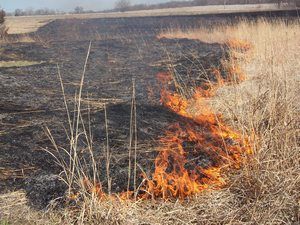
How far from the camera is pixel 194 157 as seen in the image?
15.3 ft

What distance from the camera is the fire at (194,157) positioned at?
156 inches

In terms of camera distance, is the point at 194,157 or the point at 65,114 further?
the point at 65,114

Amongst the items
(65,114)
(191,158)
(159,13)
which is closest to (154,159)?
(191,158)

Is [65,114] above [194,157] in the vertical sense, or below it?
above

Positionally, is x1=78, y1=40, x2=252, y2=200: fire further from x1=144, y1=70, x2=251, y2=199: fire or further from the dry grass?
the dry grass

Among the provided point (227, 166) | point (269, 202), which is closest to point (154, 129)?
point (227, 166)

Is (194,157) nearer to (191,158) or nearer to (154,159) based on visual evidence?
(191,158)

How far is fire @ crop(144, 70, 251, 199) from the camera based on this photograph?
3961mm

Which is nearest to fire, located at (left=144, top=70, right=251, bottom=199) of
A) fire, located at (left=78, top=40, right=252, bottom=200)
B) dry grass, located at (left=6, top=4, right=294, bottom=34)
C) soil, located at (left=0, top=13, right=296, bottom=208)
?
fire, located at (left=78, top=40, right=252, bottom=200)

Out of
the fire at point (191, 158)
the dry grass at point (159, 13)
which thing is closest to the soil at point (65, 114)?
the fire at point (191, 158)

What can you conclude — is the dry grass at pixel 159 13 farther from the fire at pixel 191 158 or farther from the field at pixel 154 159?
the fire at pixel 191 158

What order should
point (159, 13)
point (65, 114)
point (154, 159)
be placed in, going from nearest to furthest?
point (154, 159), point (65, 114), point (159, 13)

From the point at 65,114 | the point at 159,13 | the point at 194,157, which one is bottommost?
the point at 194,157

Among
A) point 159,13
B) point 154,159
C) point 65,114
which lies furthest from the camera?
point 159,13
